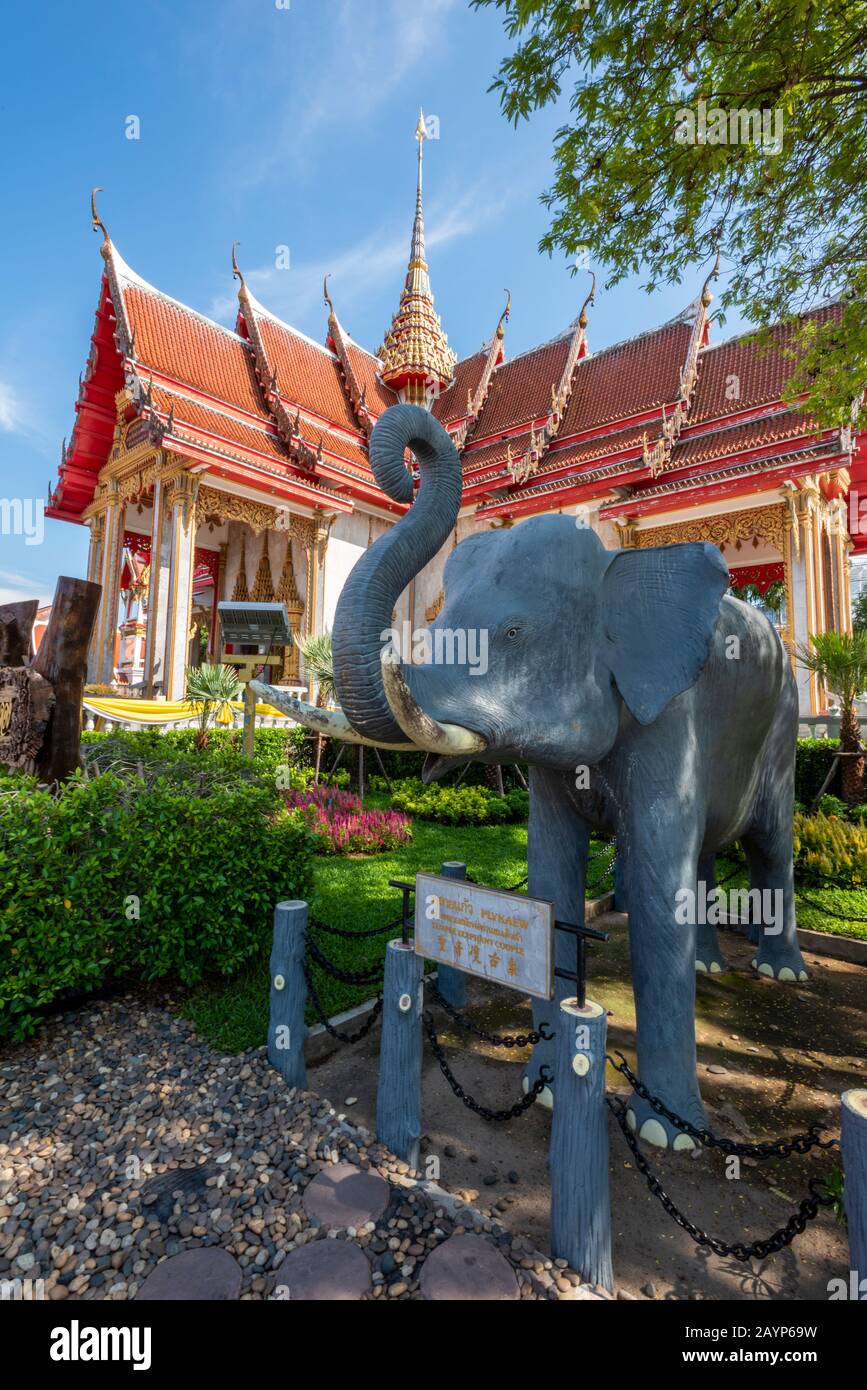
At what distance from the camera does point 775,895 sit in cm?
406

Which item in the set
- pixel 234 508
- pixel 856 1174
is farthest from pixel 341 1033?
pixel 234 508

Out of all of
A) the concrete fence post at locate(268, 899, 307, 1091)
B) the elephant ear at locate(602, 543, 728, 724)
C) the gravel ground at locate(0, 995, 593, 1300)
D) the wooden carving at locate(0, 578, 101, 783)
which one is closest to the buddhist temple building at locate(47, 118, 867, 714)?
the wooden carving at locate(0, 578, 101, 783)

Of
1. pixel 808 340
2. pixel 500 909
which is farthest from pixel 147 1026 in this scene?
pixel 808 340

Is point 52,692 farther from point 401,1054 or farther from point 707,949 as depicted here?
point 707,949

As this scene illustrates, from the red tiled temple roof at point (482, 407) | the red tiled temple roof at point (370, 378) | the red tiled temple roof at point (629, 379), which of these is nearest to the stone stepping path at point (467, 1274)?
the red tiled temple roof at point (482, 407)

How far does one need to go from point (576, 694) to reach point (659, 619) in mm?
477

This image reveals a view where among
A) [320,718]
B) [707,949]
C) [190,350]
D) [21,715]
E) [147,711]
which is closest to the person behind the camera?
[320,718]

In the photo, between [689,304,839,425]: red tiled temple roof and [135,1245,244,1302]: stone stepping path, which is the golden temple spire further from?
[135,1245,244,1302]: stone stepping path

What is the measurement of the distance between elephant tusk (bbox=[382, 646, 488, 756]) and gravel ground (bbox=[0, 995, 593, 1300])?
1623mm

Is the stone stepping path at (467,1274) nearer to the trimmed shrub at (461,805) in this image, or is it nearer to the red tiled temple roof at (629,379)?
the trimmed shrub at (461,805)

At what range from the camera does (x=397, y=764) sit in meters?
12.1

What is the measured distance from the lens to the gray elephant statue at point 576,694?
2.05 m

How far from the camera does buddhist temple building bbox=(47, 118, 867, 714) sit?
12062 millimetres

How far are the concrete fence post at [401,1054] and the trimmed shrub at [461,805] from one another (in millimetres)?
6712
